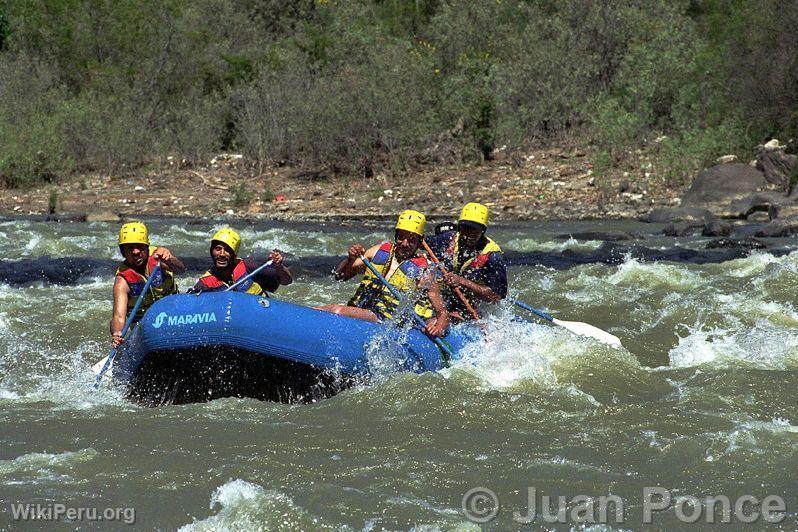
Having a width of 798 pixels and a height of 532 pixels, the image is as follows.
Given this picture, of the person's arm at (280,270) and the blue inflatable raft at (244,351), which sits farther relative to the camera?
the person's arm at (280,270)

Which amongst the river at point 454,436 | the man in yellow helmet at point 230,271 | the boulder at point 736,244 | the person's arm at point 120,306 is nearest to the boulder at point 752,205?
the boulder at point 736,244

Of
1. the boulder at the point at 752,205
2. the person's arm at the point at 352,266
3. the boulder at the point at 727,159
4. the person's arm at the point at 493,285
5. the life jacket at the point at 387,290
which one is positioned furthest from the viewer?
the boulder at the point at 727,159

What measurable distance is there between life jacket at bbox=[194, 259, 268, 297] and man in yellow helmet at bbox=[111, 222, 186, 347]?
284 mm

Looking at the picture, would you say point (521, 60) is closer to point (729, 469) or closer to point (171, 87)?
point (171, 87)

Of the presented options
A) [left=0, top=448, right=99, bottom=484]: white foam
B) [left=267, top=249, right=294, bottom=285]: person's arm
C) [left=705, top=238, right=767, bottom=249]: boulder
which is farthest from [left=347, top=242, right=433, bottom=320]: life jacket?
[left=705, top=238, right=767, bottom=249]: boulder

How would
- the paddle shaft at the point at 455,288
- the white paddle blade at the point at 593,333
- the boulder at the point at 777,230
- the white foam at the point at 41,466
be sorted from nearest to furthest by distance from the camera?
1. the white foam at the point at 41,466
2. the paddle shaft at the point at 455,288
3. the white paddle blade at the point at 593,333
4. the boulder at the point at 777,230

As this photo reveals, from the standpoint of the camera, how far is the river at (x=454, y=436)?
498cm

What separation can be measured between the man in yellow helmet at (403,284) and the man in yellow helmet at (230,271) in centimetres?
45

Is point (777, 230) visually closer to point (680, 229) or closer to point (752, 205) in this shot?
Result: point (680, 229)

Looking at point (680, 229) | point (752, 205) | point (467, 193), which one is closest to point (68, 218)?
point (467, 193)

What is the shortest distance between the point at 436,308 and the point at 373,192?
51.7 ft

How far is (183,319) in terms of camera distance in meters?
6.55

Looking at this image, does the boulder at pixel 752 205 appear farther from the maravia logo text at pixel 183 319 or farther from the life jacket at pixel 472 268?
the maravia logo text at pixel 183 319

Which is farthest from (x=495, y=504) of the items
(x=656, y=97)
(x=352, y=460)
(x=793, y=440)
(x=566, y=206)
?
(x=656, y=97)
